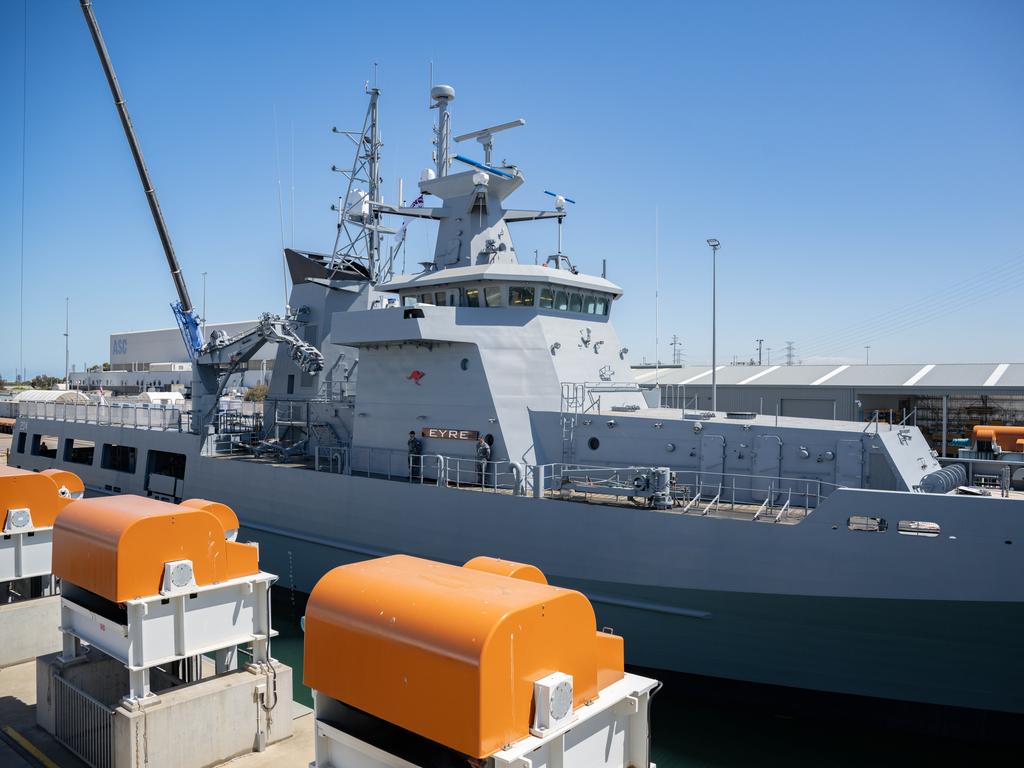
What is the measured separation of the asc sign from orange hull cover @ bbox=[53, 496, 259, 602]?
537cm

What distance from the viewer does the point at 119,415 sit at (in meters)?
18.5

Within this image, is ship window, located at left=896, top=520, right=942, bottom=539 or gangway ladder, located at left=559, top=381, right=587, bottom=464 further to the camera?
gangway ladder, located at left=559, top=381, right=587, bottom=464

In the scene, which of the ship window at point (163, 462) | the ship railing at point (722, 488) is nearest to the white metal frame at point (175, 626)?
the ship railing at point (722, 488)

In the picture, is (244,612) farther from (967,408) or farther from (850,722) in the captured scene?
(967,408)

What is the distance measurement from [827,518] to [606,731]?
208 inches

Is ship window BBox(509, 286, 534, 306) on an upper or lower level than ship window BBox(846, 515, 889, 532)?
upper

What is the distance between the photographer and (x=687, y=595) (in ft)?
28.5

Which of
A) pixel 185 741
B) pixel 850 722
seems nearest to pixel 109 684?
pixel 185 741

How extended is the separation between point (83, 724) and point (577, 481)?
615 centimetres

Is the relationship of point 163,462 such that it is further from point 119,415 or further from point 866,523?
point 866,523

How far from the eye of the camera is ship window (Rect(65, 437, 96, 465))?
791 inches

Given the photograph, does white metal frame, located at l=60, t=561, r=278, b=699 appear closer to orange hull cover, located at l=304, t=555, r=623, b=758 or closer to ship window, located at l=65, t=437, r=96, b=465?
orange hull cover, located at l=304, t=555, r=623, b=758

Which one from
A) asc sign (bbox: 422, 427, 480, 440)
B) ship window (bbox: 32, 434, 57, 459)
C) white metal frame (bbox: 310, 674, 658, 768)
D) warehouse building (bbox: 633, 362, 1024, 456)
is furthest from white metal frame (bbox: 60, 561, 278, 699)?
ship window (bbox: 32, 434, 57, 459)

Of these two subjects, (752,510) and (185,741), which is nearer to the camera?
(185,741)
